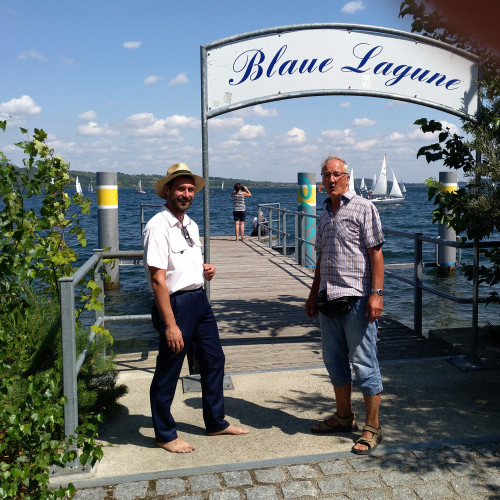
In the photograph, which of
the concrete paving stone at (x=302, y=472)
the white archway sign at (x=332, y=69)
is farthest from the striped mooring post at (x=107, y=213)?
the concrete paving stone at (x=302, y=472)

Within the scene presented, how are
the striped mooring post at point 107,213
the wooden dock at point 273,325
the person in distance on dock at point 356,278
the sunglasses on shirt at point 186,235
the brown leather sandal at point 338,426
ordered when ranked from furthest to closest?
the striped mooring post at point 107,213
the wooden dock at point 273,325
the brown leather sandal at point 338,426
the sunglasses on shirt at point 186,235
the person in distance on dock at point 356,278

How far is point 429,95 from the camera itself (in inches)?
207

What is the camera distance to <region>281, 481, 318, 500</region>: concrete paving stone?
303 cm

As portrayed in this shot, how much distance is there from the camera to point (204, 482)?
3221 millimetres

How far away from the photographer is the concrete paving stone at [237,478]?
3.19 metres

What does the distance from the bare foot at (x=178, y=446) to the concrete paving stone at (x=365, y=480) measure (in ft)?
3.30

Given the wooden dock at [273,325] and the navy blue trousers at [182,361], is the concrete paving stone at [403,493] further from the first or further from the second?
the wooden dock at [273,325]

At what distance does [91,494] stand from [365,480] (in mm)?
1427

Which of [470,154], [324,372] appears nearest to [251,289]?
[324,372]

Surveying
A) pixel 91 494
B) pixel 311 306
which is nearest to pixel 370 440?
pixel 311 306

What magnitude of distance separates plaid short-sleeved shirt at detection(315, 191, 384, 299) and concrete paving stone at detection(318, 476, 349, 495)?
1.03 meters

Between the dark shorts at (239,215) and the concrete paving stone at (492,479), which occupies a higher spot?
the dark shorts at (239,215)

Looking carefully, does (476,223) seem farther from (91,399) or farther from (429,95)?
(91,399)

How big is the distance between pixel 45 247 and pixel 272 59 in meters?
2.32
